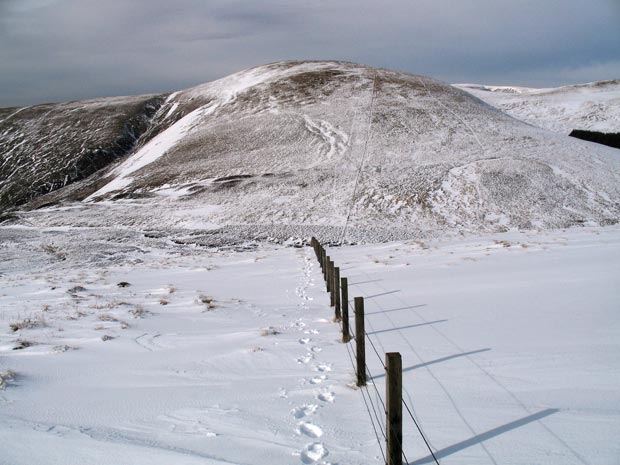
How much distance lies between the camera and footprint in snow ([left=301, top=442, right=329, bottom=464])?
4.39 m

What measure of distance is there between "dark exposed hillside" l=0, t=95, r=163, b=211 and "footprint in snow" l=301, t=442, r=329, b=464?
150 ft

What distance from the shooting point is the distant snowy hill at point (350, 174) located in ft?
93.8

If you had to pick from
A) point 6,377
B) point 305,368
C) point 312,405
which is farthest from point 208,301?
point 312,405

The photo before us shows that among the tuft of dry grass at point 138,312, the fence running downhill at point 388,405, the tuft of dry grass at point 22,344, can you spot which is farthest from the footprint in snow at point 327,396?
the tuft of dry grass at point 138,312

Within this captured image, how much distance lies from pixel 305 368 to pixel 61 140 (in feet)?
187

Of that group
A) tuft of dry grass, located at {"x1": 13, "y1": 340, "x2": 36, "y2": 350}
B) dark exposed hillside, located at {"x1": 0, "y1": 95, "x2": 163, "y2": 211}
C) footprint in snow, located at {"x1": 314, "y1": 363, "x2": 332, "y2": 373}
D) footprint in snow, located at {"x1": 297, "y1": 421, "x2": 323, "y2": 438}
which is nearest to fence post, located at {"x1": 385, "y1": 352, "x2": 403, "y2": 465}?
footprint in snow, located at {"x1": 297, "y1": 421, "x2": 323, "y2": 438}

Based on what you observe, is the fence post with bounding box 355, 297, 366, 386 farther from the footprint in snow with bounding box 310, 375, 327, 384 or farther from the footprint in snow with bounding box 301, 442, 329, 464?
the footprint in snow with bounding box 301, 442, 329, 464

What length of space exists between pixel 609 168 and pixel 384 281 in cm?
2844

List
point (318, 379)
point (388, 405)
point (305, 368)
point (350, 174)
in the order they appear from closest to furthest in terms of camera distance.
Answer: point (388, 405) → point (318, 379) → point (305, 368) → point (350, 174)

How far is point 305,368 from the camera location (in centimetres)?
705

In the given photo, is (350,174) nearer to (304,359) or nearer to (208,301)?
(208,301)

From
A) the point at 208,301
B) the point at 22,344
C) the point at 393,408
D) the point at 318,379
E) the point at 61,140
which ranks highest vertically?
the point at 61,140

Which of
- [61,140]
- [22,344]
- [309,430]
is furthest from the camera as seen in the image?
[61,140]

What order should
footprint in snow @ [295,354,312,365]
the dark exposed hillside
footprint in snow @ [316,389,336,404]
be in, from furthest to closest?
the dark exposed hillside → footprint in snow @ [295,354,312,365] → footprint in snow @ [316,389,336,404]
